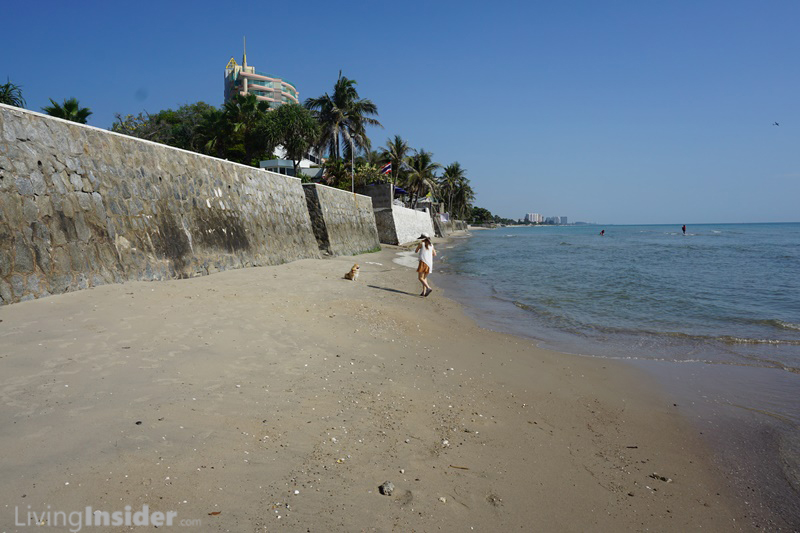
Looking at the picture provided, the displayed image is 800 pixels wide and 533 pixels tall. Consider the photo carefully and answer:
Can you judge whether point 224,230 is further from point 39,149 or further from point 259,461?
point 259,461

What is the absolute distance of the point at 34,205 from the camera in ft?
21.2

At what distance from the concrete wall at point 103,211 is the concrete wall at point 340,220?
624 cm

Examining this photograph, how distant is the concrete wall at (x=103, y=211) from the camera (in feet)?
20.3

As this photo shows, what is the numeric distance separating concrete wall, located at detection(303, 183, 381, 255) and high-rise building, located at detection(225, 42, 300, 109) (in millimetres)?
80858

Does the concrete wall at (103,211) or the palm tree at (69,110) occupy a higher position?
the palm tree at (69,110)

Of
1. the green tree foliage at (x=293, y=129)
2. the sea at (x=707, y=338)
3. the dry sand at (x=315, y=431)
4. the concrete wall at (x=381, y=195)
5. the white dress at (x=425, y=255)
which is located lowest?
the sea at (x=707, y=338)

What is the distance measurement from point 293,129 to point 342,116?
21.0ft

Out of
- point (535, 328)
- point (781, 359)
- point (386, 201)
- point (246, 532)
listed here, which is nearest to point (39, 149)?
point (246, 532)

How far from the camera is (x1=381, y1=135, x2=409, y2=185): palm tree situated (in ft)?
178

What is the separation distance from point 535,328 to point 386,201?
2687 centimetres

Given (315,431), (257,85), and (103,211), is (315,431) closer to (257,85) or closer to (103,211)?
(103,211)

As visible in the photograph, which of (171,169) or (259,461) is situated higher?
(171,169)

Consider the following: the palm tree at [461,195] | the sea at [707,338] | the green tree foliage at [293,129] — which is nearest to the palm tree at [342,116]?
the green tree foliage at [293,129]

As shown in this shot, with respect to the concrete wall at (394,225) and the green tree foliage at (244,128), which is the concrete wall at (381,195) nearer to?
the concrete wall at (394,225)
